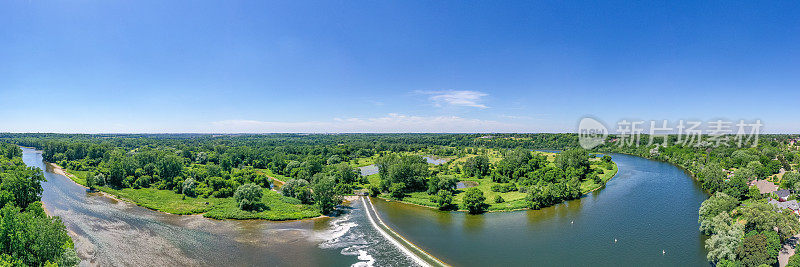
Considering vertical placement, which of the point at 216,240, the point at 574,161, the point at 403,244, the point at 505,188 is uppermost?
the point at 574,161

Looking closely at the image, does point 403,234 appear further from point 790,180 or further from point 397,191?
point 790,180

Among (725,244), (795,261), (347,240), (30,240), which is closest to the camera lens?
(795,261)

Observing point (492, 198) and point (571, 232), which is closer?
point (571, 232)

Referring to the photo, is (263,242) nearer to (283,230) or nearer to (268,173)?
(283,230)

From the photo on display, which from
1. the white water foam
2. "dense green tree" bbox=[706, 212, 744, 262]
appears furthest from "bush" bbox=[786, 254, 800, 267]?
the white water foam

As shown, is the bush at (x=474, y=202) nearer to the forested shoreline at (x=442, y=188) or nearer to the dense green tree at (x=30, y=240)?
the forested shoreline at (x=442, y=188)

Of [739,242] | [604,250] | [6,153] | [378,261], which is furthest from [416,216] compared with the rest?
[6,153]

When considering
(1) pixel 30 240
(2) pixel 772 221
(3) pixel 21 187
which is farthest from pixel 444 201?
(3) pixel 21 187
